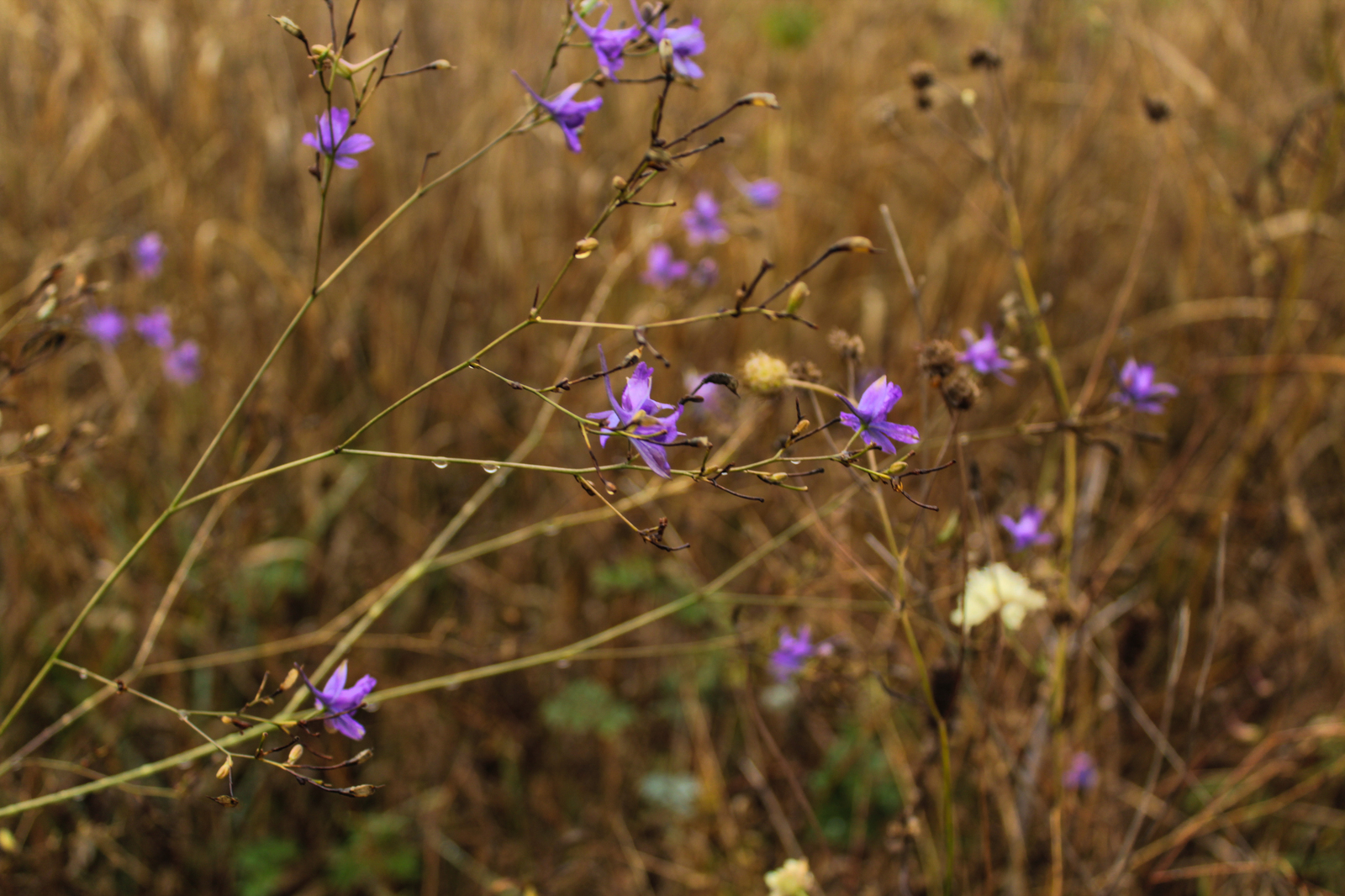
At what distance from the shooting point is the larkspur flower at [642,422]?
33.4 inches

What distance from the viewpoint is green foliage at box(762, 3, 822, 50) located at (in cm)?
293

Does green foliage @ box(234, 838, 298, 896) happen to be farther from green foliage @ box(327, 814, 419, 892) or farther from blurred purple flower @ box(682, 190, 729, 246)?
blurred purple flower @ box(682, 190, 729, 246)

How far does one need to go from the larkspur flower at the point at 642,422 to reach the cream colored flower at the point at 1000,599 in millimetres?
583

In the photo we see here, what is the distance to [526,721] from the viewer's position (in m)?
2.16

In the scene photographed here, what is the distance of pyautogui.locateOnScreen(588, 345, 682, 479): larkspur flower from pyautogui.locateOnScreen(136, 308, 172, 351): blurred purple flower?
1689mm

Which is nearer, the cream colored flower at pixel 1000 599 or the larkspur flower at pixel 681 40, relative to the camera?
the larkspur flower at pixel 681 40

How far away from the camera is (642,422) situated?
87cm

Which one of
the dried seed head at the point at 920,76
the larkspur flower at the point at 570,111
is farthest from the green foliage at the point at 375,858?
the dried seed head at the point at 920,76

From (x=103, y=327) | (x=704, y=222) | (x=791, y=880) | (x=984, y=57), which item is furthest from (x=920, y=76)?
(x=103, y=327)

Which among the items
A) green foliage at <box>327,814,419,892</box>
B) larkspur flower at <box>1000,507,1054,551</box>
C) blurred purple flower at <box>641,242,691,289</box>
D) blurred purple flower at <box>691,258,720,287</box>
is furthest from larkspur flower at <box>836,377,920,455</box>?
green foliage at <box>327,814,419,892</box>

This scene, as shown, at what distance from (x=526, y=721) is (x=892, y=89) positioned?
9.37 feet

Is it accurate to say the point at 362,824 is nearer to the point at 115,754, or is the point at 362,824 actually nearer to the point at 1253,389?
the point at 115,754

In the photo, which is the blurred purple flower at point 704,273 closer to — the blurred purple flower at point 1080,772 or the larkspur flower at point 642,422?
the larkspur flower at point 642,422

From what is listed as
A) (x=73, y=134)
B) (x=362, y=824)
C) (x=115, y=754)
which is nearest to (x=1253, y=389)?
(x=362, y=824)
